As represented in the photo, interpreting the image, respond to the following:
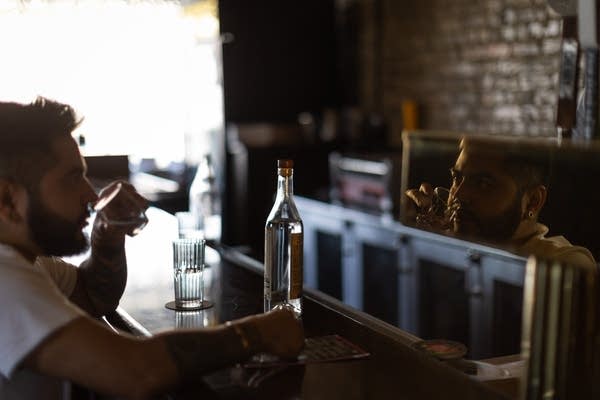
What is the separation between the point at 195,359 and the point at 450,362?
21.4 inches

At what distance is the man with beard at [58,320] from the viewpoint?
1.36m

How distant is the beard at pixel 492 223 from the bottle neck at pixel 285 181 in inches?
15.8

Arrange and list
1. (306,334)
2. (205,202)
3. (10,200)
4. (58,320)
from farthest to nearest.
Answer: (205,202)
(306,334)
(10,200)
(58,320)

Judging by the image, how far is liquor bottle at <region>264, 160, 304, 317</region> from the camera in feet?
6.02

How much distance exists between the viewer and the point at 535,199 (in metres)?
1.82

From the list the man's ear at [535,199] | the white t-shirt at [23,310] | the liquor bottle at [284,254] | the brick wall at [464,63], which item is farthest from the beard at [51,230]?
the brick wall at [464,63]

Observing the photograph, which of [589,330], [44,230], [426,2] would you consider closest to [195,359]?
[44,230]

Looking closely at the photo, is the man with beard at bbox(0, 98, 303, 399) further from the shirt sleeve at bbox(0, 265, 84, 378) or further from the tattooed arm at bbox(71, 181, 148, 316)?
the tattooed arm at bbox(71, 181, 148, 316)

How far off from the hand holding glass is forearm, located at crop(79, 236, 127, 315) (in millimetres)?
135

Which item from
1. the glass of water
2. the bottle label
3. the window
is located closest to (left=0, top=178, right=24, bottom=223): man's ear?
the glass of water

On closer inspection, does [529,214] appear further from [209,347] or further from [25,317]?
[25,317]

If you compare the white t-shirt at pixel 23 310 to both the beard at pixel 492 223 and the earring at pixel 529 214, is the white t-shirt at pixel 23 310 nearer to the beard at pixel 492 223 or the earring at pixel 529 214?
the beard at pixel 492 223

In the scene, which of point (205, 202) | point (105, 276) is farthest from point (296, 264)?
point (205, 202)

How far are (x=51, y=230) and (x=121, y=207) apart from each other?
0.28 meters
